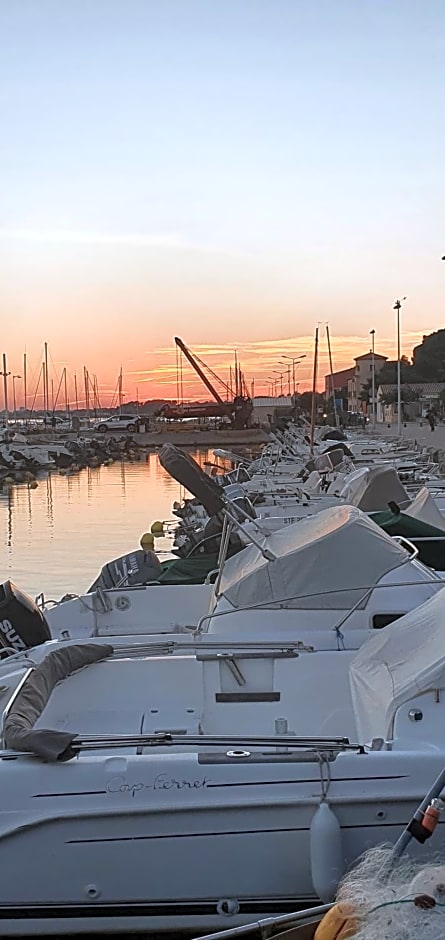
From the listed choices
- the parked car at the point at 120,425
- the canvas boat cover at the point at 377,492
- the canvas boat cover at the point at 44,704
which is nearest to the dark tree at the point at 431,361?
the parked car at the point at 120,425

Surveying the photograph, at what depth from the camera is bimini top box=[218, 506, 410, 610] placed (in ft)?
20.1

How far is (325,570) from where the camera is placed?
619 cm

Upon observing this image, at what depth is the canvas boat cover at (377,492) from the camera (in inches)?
467

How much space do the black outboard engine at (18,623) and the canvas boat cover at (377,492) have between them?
5.69 meters

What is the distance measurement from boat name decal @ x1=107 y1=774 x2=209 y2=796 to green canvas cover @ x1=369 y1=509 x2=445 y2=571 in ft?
15.8

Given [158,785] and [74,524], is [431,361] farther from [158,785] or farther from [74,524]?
[158,785]

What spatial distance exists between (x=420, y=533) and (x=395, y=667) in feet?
15.0

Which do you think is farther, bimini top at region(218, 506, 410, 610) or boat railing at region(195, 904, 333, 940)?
bimini top at region(218, 506, 410, 610)

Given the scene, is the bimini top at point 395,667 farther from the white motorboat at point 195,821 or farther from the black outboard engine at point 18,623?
the black outboard engine at point 18,623

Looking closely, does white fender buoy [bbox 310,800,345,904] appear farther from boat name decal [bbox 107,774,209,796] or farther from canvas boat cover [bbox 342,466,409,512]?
canvas boat cover [bbox 342,466,409,512]

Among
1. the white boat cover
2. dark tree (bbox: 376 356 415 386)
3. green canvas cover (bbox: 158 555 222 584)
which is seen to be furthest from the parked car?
green canvas cover (bbox: 158 555 222 584)

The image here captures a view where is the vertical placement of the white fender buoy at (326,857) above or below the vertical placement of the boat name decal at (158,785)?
below

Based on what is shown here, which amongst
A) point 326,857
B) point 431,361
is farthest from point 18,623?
point 431,361

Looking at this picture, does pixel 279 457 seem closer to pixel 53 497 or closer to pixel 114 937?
pixel 53 497
